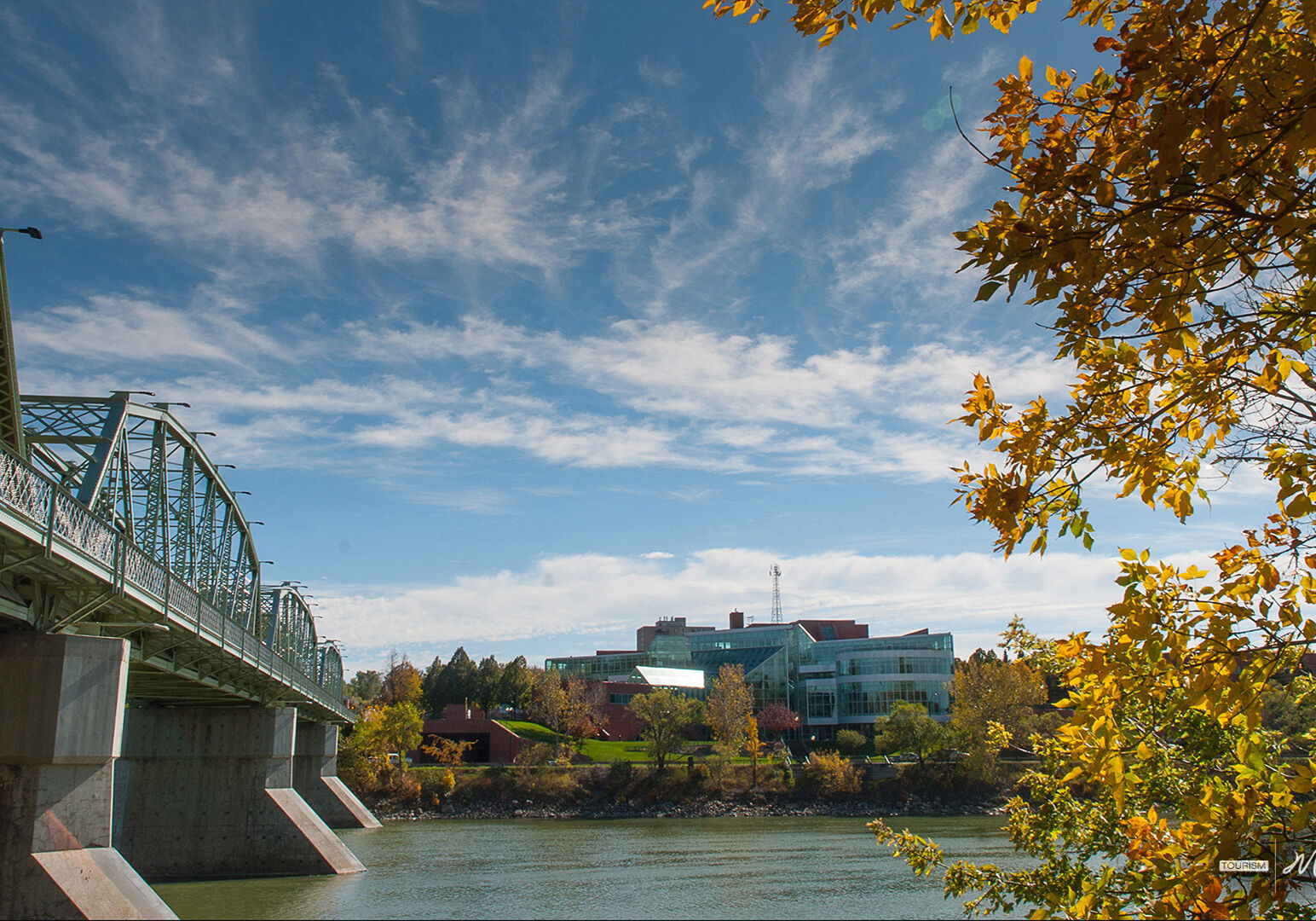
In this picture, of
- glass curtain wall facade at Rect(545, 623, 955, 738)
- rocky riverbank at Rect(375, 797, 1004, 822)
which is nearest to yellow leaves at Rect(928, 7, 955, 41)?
rocky riverbank at Rect(375, 797, 1004, 822)

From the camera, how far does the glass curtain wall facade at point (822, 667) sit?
90812 millimetres

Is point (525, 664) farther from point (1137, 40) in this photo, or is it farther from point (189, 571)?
point (1137, 40)

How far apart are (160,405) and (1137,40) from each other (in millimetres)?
32465

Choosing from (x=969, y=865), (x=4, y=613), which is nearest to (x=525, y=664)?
(x=4, y=613)

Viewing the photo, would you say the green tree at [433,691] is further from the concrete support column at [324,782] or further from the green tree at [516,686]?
the concrete support column at [324,782]

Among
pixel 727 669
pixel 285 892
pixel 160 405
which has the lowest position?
pixel 285 892

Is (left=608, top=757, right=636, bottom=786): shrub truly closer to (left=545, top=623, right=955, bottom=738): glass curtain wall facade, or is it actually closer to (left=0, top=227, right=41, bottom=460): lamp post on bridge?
(left=545, top=623, right=955, bottom=738): glass curtain wall facade

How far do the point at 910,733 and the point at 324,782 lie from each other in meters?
42.5

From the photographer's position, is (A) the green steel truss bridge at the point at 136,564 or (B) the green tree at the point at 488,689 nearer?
(A) the green steel truss bridge at the point at 136,564

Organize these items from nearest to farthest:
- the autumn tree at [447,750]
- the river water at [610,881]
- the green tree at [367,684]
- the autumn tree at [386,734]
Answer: the river water at [610,881] < the autumn tree at [386,734] < the autumn tree at [447,750] < the green tree at [367,684]

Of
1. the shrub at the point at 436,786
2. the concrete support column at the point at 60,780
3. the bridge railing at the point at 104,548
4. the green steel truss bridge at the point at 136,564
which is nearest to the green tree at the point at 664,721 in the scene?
the shrub at the point at 436,786

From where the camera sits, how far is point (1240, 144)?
370 centimetres

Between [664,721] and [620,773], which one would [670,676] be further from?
[620,773]

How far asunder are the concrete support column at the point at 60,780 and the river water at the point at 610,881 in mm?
9022
